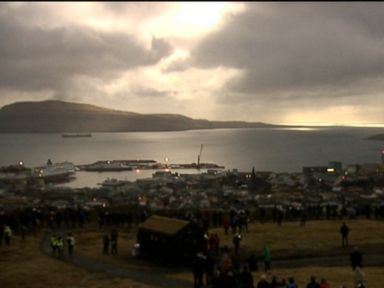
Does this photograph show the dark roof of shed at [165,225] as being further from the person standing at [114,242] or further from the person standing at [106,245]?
the person standing at [106,245]

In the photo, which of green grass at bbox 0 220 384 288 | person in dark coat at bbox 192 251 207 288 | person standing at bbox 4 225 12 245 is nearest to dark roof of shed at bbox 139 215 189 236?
green grass at bbox 0 220 384 288

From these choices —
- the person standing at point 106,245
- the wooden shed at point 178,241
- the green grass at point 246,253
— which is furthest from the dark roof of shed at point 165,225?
the person standing at point 106,245

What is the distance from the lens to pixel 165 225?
1903 cm

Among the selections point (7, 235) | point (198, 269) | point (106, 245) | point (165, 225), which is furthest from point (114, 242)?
point (198, 269)

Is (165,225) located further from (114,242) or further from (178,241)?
(114,242)

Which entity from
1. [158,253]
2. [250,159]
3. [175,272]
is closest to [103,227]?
[158,253]

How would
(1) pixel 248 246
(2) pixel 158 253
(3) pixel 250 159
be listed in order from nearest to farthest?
(2) pixel 158 253 → (1) pixel 248 246 → (3) pixel 250 159

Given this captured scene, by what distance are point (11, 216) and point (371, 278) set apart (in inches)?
657

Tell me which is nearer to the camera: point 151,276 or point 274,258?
point 151,276

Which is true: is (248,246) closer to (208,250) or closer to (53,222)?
(208,250)

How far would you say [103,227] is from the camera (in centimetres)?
2573

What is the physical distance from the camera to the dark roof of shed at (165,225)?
18.4m

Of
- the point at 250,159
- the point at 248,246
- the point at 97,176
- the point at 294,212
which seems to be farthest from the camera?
the point at 250,159

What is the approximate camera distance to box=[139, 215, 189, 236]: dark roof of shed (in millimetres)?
18359
